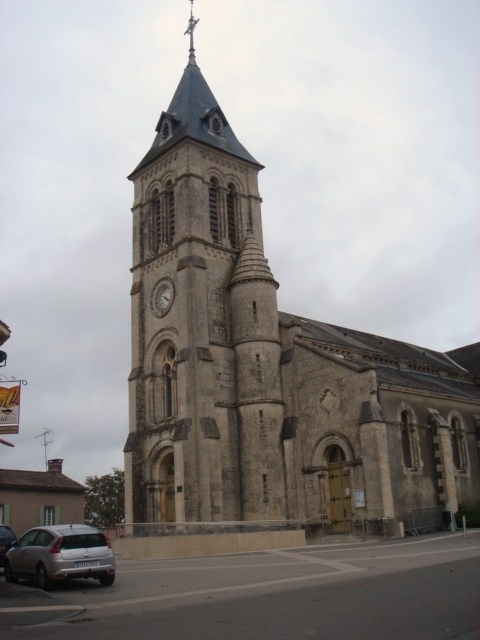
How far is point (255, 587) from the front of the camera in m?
13.0

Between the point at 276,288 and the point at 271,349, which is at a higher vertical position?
the point at 276,288

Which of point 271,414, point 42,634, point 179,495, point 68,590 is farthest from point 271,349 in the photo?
point 42,634

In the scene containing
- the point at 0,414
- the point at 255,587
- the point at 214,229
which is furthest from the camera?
the point at 214,229

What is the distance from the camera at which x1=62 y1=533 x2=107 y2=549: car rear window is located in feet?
47.3

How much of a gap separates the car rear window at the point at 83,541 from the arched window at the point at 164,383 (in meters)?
18.5

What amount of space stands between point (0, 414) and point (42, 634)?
28.3ft

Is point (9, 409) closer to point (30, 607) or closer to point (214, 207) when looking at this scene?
point (30, 607)

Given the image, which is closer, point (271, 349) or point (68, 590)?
point (68, 590)

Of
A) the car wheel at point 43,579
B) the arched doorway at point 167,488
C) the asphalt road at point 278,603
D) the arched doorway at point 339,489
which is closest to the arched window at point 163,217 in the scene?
the arched doorway at point 167,488

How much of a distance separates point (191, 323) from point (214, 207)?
765 cm

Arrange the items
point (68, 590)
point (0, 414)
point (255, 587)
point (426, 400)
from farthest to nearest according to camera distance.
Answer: point (426, 400)
point (0, 414)
point (68, 590)
point (255, 587)

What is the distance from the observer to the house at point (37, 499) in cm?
3553

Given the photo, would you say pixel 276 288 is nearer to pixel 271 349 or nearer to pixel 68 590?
pixel 271 349

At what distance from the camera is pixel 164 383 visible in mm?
34562
